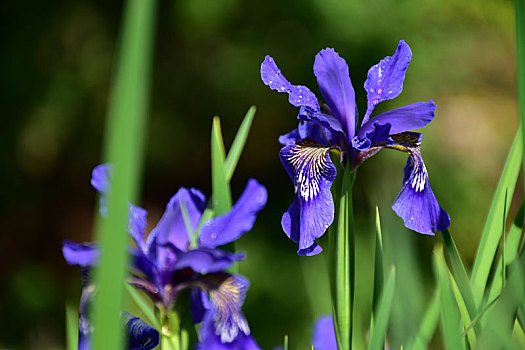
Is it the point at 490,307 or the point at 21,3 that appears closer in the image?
the point at 490,307

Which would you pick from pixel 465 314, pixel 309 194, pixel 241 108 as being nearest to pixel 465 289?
pixel 465 314

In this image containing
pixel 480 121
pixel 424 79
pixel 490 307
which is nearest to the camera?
pixel 490 307

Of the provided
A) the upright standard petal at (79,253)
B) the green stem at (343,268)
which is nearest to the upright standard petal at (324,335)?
the green stem at (343,268)

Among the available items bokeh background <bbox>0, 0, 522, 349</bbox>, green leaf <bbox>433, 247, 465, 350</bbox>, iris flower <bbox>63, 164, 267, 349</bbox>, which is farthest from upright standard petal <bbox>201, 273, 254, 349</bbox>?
bokeh background <bbox>0, 0, 522, 349</bbox>

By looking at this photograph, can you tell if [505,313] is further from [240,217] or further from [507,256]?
[240,217]

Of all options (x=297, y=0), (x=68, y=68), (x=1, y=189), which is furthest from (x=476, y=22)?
(x=1, y=189)

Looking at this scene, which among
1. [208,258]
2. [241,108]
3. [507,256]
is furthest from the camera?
[241,108]

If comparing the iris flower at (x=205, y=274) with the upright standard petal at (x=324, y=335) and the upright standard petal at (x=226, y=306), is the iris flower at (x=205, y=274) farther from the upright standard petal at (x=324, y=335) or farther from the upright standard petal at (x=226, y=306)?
the upright standard petal at (x=324, y=335)

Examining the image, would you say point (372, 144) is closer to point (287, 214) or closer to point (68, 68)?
point (287, 214)
